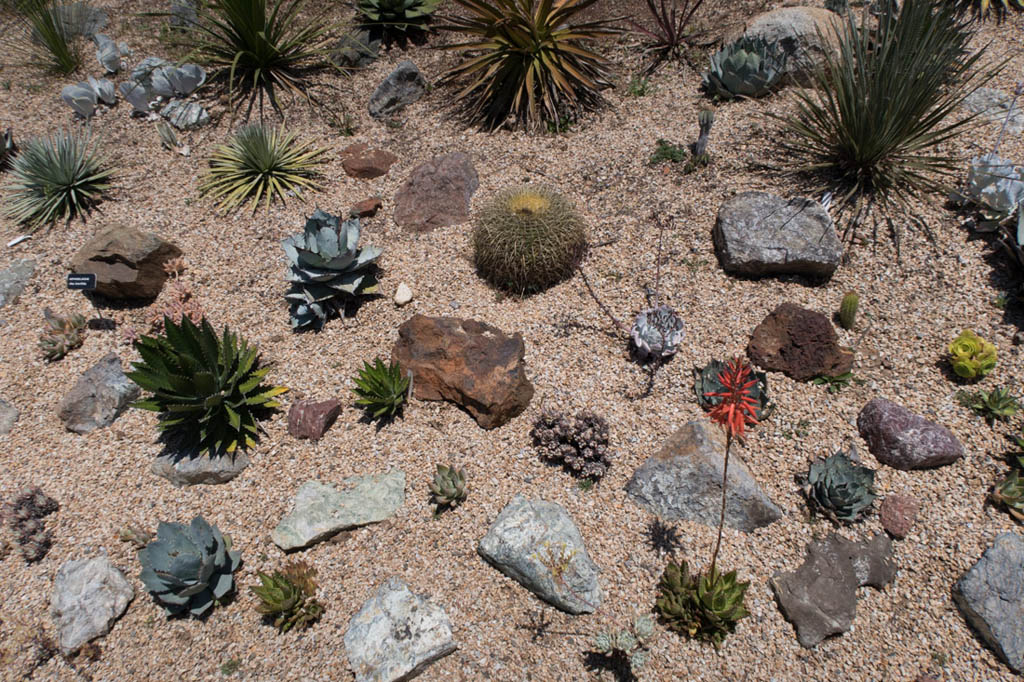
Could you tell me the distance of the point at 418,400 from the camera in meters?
4.10

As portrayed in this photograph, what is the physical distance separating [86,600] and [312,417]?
5.25 ft

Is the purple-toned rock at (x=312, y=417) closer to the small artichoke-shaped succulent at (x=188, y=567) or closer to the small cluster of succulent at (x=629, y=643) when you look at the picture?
the small artichoke-shaped succulent at (x=188, y=567)

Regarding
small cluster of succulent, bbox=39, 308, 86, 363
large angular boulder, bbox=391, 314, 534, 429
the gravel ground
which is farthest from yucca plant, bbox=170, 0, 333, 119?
large angular boulder, bbox=391, 314, 534, 429

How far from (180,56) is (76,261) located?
3996 mm

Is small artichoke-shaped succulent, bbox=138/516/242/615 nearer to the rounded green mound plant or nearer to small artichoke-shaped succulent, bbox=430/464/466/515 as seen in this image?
small artichoke-shaped succulent, bbox=430/464/466/515

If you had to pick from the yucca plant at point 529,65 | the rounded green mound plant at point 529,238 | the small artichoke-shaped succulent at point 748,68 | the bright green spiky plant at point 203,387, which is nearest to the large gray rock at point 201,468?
the bright green spiky plant at point 203,387

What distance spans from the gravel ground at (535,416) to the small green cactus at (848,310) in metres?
0.09

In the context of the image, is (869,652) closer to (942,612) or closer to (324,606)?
(942,612)

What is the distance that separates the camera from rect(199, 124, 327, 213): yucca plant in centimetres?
568

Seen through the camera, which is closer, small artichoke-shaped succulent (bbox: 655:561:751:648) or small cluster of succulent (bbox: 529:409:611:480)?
small artichoke-shaped succulent (bbox: 655:561:751:648)

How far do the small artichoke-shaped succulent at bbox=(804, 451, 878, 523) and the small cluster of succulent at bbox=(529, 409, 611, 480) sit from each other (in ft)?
4.13

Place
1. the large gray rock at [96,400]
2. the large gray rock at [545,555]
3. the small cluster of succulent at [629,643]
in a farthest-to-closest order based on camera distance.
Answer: the large gray rock at [96,400] < the large gray rock at [545,555] < the small cluster of succulent at [629,643]

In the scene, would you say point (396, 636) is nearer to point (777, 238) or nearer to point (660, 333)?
point (660, 333)

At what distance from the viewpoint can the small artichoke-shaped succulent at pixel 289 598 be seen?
10.1ft
